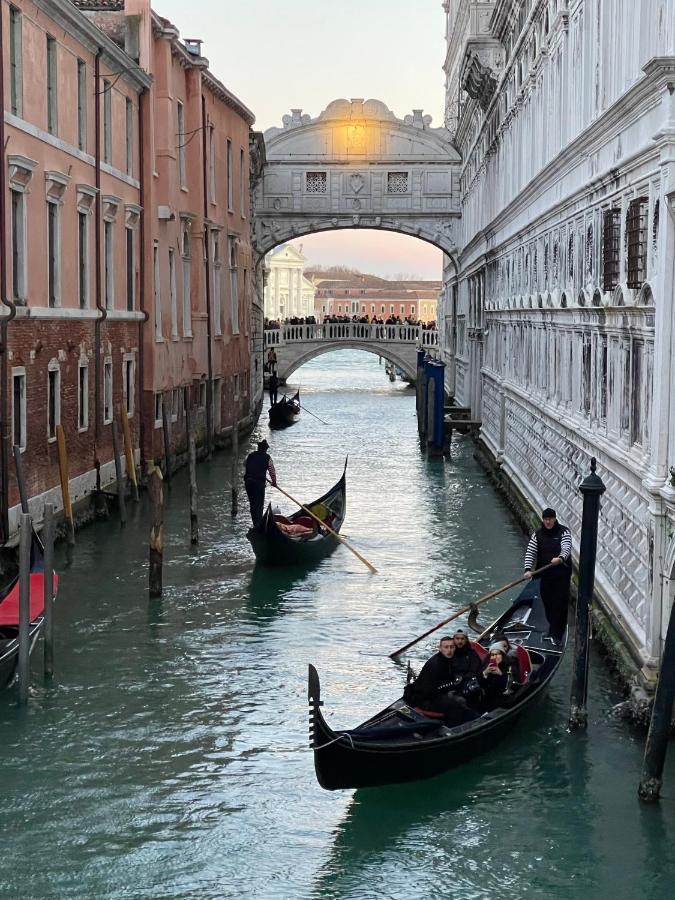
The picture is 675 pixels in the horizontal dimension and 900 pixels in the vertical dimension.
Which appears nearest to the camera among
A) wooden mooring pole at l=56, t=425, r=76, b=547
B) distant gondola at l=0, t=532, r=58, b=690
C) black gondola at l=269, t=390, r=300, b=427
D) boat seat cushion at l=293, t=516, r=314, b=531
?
distant gondola at l=0, t=532, r=58, b=690

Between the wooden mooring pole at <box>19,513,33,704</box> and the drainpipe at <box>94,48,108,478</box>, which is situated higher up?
the drainpipe at <box>94,48,108,478</box>

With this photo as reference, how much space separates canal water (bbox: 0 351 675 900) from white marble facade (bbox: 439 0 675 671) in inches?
46.2

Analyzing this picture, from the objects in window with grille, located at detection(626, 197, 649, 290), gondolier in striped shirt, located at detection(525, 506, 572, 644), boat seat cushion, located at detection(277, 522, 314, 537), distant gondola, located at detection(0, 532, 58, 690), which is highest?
window with grille, located at detection(626, 197, 649, 290)

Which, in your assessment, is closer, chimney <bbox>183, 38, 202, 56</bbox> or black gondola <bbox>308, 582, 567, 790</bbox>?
black gondola <bbox>308, 582, 567, 790</bbox>

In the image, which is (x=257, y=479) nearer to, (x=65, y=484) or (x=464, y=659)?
(x=65, y=484)

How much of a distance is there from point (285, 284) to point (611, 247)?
306 feet

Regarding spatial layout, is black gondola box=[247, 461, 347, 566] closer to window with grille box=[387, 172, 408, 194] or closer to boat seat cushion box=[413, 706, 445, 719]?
boat seat cushion box=[413, 706, 445, 719]

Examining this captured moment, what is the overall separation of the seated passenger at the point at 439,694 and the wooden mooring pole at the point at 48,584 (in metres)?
2.46

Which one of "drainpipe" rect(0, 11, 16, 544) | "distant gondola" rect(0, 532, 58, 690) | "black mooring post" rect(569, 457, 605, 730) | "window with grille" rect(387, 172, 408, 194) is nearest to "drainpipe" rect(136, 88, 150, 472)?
"drainpipe" rect(0, 11, 16, 544)

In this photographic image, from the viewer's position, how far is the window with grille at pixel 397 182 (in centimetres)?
3117

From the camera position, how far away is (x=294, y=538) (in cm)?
1362

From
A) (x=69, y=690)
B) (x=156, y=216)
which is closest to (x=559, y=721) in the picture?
(x=69, y=690)

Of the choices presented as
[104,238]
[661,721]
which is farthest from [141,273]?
[661,721]

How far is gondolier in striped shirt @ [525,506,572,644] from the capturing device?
9.47 m
